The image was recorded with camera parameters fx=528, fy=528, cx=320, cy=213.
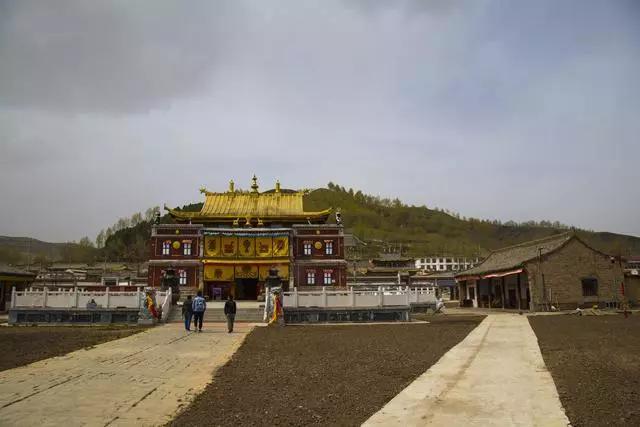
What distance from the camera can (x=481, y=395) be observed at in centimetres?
897

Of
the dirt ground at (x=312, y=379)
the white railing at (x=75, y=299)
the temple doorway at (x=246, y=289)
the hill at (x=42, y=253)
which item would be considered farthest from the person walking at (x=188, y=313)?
the hill at (x=42, y=253)

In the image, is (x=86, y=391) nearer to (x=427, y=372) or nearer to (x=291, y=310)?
(x=427, y=372)

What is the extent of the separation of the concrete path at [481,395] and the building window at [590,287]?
28.8m

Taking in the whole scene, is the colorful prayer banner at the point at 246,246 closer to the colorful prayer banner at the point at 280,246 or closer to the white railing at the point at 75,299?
the colorful prayer banner at the point at 280,246

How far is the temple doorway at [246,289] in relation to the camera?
1837 inches

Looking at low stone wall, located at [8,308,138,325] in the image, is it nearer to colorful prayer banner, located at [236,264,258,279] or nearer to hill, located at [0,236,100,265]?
colorful prayer banner, located at [236,264,258,279]

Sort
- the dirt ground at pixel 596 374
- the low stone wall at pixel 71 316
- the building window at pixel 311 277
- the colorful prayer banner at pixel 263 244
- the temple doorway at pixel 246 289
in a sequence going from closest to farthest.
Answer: the dirt ground at pixel 596 374 < the low stone wall at pixel 71 316 < the colorful prayer banner at pixel 263 244 < the building window at pixel 311 277 < the temple doorway at pixel 246 289

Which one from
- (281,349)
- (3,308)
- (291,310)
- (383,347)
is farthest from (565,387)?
(3,308)

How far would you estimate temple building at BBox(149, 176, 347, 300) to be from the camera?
1788 inches

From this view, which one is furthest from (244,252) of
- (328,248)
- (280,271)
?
(328,248)

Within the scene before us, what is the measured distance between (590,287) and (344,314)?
73.9ft

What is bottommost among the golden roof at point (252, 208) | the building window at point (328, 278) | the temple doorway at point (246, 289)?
the temple doorway at point (246, 289)

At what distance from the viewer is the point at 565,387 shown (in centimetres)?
941

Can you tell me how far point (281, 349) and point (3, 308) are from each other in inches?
1572
